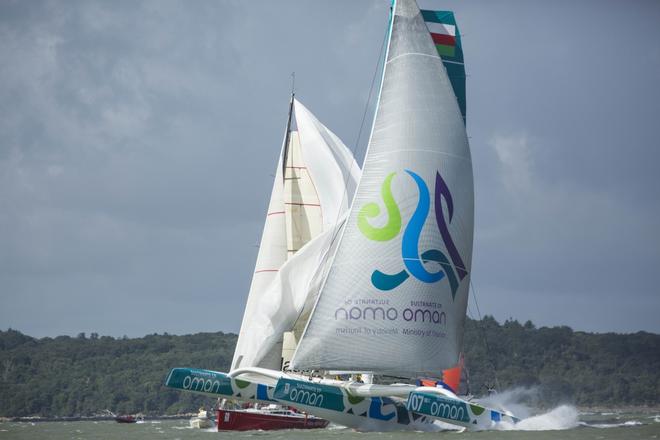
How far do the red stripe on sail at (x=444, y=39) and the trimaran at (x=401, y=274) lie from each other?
0.04m

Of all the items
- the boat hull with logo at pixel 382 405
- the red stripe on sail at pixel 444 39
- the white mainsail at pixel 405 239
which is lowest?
the boat hull with logo at pixel 382 405

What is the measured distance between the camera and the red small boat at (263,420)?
147 ft

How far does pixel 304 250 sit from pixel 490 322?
10937 cm

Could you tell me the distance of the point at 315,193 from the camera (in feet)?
163

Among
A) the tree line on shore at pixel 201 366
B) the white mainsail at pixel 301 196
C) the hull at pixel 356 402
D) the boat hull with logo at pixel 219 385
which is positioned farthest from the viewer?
the tree line on shore at pixel 201 366

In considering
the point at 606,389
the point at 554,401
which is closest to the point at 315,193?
the point at 554,401

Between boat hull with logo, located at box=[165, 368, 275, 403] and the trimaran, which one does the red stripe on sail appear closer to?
the trimaran

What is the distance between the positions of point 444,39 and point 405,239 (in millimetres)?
6763

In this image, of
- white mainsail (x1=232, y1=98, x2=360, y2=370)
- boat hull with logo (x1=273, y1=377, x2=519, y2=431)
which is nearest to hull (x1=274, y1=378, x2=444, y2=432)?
boat hull with logo (x1=273, y1=377, x2=519, y2=431)

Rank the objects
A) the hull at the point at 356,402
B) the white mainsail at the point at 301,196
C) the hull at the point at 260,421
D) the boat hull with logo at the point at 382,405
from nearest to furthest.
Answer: the boat hull with logo at the point at 382,405 < the hull at the point at 356,402 < the hull at the point at 260,421 < the white mainsail at the point at 301,196

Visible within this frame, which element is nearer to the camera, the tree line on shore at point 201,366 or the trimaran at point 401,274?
the trimaran at point 401,274

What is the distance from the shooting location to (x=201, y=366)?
394 ft

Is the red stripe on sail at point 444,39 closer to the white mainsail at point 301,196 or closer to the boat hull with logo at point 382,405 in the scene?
the white mainsail at point 301,196

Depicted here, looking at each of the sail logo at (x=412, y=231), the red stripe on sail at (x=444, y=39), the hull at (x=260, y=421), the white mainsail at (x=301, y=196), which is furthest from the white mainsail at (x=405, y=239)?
the white mainsail at (x=301, y=196)
